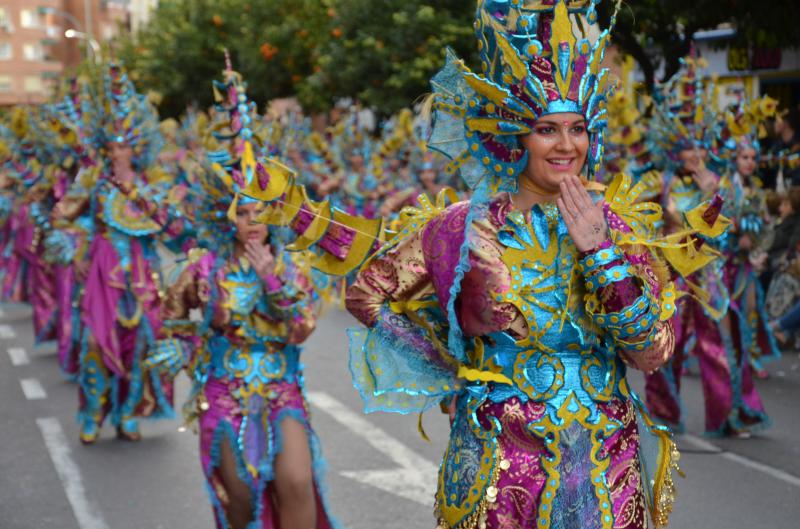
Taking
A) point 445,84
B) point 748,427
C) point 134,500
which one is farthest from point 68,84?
point 445,84

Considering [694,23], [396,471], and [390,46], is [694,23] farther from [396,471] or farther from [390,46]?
[390,46]

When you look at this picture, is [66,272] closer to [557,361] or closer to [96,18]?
[557,361]

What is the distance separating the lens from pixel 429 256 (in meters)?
3.84

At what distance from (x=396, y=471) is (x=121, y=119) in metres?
Answer: 3.27

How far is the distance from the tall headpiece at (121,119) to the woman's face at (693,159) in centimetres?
375

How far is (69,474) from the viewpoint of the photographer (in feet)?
26.3

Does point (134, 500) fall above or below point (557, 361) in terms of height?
below

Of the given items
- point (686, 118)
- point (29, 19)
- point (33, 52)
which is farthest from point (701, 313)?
point (29, 19)

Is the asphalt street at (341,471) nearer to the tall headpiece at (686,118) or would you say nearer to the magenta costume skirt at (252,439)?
the magenta costume skirt at (252,439)

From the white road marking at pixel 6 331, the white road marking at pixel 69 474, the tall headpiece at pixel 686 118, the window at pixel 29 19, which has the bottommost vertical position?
the white road marking at pixel 6 331

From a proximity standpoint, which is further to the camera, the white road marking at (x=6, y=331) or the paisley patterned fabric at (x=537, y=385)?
the white road marking at (x=6, y=331)

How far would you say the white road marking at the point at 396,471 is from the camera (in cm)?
729

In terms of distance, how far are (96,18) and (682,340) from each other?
121872 millimetres

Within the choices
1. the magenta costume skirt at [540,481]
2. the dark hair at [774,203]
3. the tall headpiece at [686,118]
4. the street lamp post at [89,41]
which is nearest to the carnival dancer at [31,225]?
the street lamp post at [89,41]
